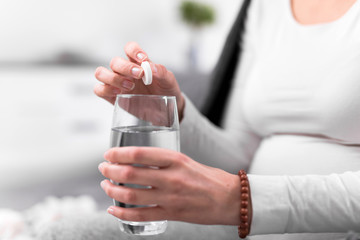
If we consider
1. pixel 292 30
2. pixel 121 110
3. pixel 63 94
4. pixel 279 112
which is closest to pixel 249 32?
pixel 292 30

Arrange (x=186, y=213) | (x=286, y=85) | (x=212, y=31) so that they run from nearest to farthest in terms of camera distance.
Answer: (x=186, y=213), (x=286, y=85), (x=212, y=31)

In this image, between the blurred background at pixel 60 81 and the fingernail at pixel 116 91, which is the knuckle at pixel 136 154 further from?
the blurred background at pixel 60 81

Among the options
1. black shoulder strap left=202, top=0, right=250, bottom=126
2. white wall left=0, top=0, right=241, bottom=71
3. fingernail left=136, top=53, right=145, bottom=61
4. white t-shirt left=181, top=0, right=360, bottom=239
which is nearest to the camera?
white t-shirt left=181, top=0, right=360, bottom=239

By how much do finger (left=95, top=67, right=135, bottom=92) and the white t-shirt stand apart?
23 cm

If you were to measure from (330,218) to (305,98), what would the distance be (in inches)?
14.1

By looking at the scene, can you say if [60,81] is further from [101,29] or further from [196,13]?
[196,13]

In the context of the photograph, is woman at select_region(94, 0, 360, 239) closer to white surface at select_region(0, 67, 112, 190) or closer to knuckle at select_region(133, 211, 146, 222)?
knuckle at select_region(133, 211, 146, 222)

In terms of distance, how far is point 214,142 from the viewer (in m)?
1.11

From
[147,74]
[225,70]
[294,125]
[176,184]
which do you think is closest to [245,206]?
[176,184]

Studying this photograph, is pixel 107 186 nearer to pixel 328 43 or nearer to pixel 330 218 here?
pixel 330 218

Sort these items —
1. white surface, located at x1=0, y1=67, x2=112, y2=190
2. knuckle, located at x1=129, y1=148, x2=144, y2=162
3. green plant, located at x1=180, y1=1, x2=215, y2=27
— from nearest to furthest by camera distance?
knuckle, located at x1=129, y1=148, x2=144, y2=162
white surface, located at x1=0, y1=67, x2=112, y2=190
green plant, located at x1=180, y1=1, x2=215, y2=27

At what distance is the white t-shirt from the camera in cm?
66

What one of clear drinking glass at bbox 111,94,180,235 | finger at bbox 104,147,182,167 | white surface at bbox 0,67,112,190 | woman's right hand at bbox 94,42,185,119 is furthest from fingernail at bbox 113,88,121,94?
white surface at bbox 0,67,112,190

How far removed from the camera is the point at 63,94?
3.36 metres
